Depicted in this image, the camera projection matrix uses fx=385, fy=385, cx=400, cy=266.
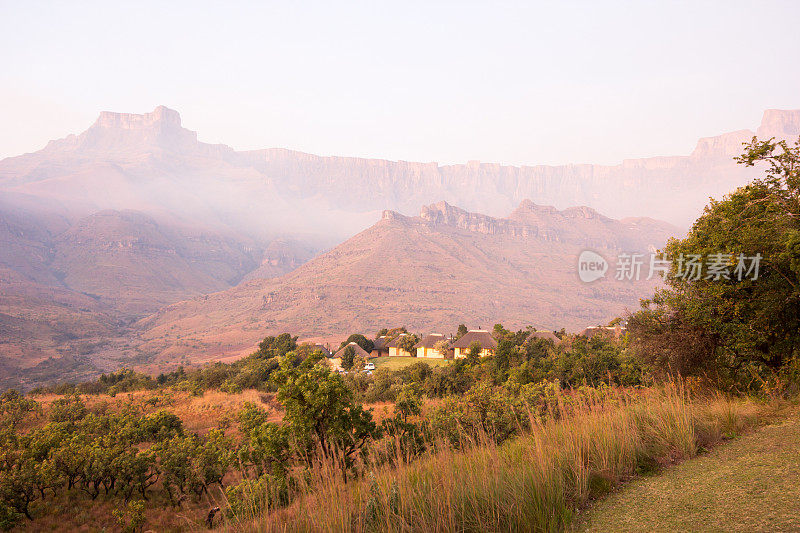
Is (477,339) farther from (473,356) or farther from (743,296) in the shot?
(743,296)

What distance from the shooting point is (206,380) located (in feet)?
114

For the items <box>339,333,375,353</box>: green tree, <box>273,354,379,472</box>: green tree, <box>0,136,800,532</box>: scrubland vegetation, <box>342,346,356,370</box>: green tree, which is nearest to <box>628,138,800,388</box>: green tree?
<box>0,136,800,532</box>: scrubland vegetation

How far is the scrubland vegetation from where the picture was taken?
3.11 m

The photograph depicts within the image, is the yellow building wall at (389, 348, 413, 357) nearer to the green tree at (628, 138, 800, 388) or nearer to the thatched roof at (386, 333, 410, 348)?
the thatched roof at (386, 333, 410, 348)

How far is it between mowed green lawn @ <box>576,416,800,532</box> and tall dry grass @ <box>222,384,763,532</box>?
8.7 inches

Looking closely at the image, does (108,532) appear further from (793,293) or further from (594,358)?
(594,358)

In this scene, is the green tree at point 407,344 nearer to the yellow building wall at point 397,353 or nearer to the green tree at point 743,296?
the yellow building wall at point 397,353

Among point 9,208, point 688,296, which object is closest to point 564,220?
point 688,296

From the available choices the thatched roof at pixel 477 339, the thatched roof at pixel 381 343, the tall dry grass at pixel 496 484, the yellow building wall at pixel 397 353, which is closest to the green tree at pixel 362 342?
the thatched roof at pixel 381 343

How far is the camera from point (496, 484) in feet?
10.6

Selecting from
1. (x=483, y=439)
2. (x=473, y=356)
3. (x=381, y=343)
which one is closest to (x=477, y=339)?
(x=473, y=356)

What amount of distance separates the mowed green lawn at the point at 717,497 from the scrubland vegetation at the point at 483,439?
24 centimetres

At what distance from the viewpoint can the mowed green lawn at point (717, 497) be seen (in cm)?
270

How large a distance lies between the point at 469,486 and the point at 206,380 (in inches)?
1471
